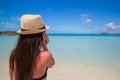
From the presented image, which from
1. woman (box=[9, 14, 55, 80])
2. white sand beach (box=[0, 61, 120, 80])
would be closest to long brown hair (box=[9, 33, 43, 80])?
woman (box=[9, 14, 55, 80])

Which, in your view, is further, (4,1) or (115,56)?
(4,1)

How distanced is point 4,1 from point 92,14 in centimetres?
293

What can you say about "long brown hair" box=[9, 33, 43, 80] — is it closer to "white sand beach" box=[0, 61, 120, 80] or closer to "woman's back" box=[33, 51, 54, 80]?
"woman's back" box=[33, 51, 54, 80]

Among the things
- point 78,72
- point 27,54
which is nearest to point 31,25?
point 27,54

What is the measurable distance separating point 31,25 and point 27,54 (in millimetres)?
133

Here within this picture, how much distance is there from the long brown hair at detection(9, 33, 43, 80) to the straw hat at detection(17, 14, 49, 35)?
2 cm

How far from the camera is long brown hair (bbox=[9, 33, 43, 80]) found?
126cm

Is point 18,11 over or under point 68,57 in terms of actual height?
over

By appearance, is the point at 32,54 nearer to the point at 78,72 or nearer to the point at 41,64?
the point at 41,64

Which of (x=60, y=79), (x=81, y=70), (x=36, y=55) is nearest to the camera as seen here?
(x=36, y=55)

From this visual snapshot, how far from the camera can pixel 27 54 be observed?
1267mm

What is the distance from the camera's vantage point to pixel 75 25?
10719 mm

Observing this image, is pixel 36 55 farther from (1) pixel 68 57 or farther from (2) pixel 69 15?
(2) pixel 69 15

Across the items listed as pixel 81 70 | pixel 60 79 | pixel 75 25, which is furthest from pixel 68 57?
pixel 75 25
